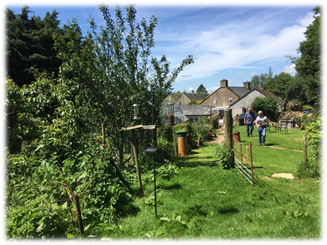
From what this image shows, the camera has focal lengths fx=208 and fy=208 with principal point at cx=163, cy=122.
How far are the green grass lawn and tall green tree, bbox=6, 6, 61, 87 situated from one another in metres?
18.1

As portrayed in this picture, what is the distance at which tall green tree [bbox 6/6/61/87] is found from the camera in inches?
722

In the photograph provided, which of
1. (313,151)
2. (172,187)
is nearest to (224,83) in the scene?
(313,151)

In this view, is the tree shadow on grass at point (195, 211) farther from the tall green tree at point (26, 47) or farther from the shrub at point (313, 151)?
the tall green tree at point (26, 47)

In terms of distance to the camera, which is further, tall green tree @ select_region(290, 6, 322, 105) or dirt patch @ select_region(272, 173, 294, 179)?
tall green tree @ select_region(290, 6, 322, 105)

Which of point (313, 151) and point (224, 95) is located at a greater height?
point (224, 95)

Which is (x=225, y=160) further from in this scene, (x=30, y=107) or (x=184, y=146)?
(x=30, y=107)

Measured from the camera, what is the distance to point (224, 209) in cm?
408

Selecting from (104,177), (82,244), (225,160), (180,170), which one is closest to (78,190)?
(104,177)

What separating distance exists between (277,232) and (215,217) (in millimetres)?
1029

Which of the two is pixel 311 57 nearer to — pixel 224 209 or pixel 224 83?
pixel 224 83

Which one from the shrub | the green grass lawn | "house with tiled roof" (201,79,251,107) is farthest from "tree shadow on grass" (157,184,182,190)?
"house with tiled roof" (201,79,251,107)

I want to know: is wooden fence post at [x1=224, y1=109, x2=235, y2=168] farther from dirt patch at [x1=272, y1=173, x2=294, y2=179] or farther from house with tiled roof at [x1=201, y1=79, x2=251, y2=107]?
house with tiled roof at [x1=201, y1=79, x2=251, y2=107]

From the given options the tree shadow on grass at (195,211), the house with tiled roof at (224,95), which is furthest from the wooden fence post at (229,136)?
the house with tiled roof at (224,95)

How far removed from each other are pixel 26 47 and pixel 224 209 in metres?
21.9
